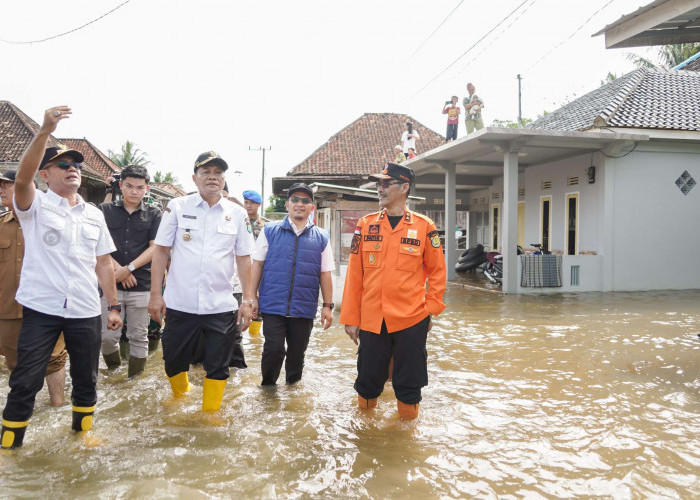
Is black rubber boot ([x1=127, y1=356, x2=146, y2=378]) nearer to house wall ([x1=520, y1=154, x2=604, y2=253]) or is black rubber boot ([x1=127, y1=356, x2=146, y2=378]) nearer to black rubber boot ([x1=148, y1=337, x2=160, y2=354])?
black rubber boot ([x1=148, y1=337, x2=160, y2=354])

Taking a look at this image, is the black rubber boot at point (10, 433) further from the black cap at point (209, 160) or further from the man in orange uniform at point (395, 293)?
the man in orange uniform at point (395, 293)

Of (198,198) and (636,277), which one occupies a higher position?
(198,198)

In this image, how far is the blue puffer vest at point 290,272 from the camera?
15.0 feet

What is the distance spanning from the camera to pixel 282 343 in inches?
181

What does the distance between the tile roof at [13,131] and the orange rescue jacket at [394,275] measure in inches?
766

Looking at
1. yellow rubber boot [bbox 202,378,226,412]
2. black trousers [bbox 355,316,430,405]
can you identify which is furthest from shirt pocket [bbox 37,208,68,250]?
black trousers [bbox 355,316,430,405]

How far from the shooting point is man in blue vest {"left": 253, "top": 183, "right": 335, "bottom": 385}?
180 inches

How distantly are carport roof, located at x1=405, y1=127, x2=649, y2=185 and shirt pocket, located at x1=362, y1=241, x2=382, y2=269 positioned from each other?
8.16 m

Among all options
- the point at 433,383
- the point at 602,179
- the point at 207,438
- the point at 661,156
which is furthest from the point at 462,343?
the point at 661,156

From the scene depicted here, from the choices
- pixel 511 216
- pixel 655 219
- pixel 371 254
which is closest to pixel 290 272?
pixel 371 254

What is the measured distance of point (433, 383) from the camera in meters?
5.13

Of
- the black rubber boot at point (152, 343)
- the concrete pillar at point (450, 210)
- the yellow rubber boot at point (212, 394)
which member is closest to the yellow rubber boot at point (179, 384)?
the yellow rubber boot at point (212, 394)

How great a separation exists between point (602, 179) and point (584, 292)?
2.75 meters

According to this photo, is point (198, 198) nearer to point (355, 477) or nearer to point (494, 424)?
point (355, 477)
